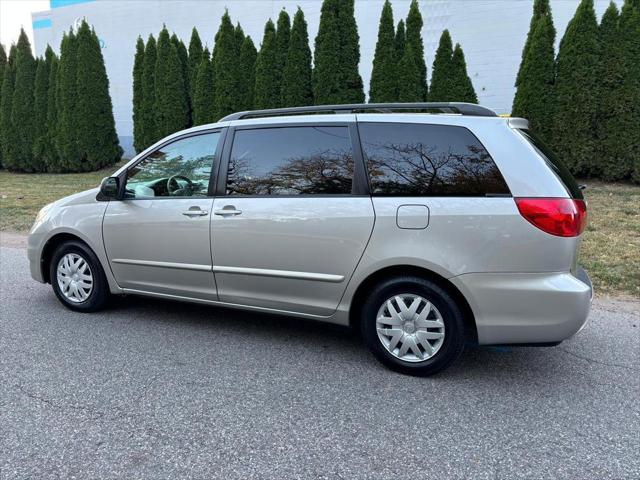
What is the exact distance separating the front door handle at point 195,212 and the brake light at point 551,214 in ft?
7.46

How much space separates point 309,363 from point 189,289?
4.03 feet

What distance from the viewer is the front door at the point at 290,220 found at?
3.48 m

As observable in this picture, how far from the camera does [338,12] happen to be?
40.6 feet

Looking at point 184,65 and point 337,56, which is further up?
point 184,65

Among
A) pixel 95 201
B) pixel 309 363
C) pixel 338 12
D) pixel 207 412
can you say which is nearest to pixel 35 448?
pixel 207 412

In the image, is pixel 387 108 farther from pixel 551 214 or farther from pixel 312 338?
pixel 312 338

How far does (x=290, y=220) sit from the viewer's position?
360 centimetres

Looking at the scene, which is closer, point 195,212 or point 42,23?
point 195,212

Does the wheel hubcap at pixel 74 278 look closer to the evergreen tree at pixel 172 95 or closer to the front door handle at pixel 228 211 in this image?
the front door handle at pixel 228 211

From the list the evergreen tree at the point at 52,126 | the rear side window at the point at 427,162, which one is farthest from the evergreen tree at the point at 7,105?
the rear side window at the point at 427,162

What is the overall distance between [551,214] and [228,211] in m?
2.23

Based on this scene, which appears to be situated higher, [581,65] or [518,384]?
[581,65]

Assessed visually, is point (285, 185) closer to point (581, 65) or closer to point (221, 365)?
point (221, 365)

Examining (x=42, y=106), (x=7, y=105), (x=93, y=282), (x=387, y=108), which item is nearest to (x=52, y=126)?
(x=42, y=106)
